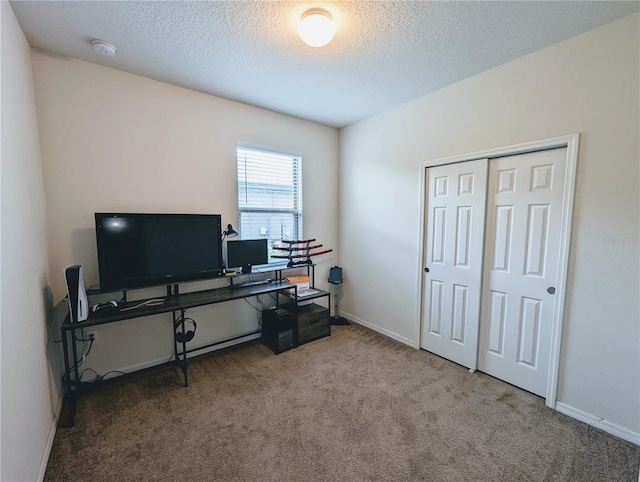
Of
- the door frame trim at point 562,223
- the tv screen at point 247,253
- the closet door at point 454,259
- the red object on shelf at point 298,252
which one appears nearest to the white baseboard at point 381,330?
the closet door at point 454,259

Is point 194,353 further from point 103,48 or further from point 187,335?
point 103,48

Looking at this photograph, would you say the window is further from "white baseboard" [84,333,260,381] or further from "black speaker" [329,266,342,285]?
"white baseboard" [84,333,260,381]

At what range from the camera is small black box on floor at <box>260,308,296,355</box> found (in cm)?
301

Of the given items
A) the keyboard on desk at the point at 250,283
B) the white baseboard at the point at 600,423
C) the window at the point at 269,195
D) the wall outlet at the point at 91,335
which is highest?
the window at the point at 269,195

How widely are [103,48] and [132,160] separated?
83 cm

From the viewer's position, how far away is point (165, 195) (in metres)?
2.68

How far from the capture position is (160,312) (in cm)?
223

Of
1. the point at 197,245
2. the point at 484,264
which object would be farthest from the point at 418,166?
the point at 197,245

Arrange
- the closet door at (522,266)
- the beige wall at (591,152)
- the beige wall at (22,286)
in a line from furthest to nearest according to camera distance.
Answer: the closet door at (522,266), the beige wall at (591,152), the beige wall at (22,286)

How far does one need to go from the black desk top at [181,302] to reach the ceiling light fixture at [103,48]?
1.96 metres

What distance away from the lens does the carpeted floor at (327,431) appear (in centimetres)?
163

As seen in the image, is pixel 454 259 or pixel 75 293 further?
pixel 454 259

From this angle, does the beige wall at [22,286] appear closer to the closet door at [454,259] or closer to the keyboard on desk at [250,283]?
the keyboard on desk at [250,283]

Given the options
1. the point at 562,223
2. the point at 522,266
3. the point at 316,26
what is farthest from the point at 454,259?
the point at 316,26
